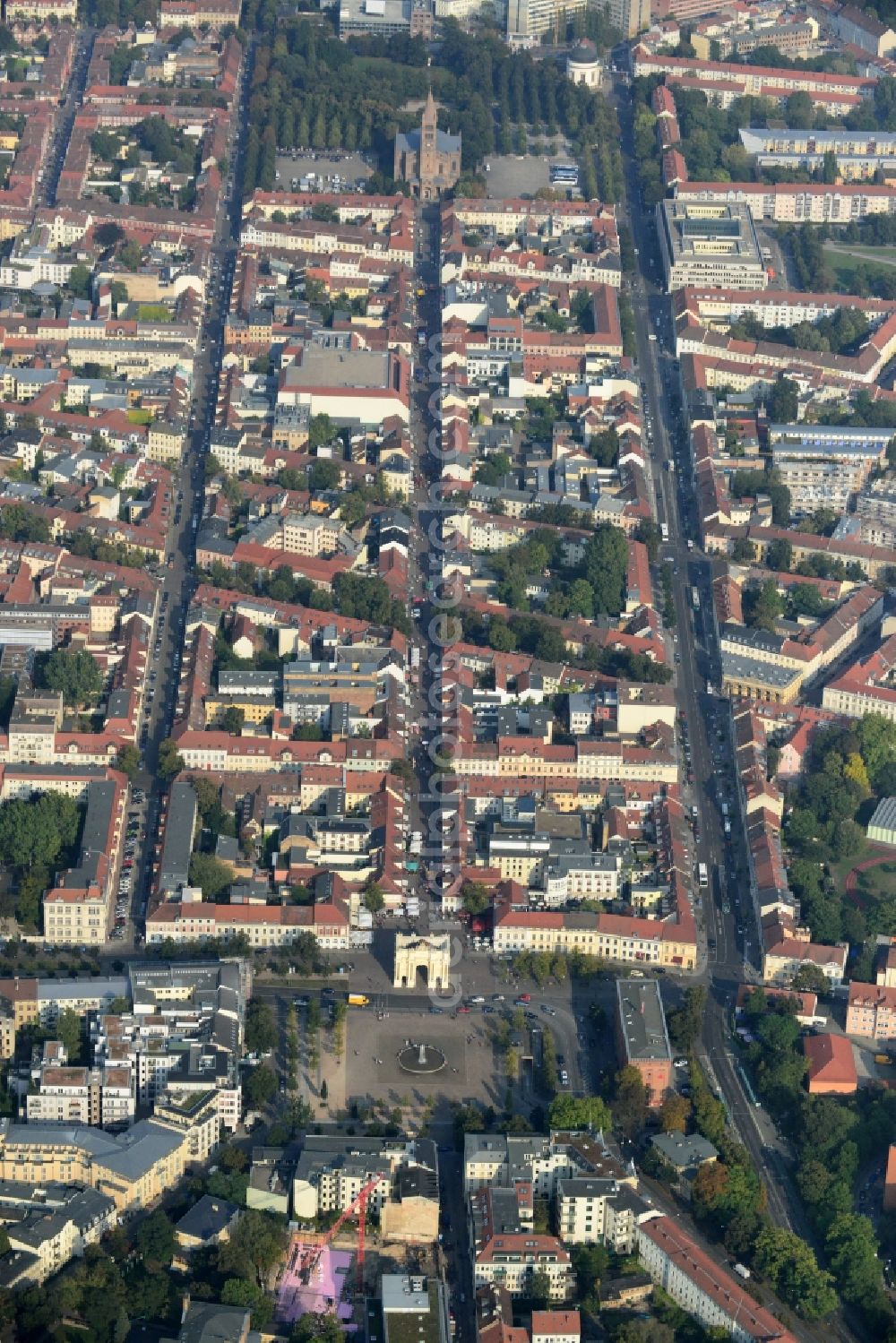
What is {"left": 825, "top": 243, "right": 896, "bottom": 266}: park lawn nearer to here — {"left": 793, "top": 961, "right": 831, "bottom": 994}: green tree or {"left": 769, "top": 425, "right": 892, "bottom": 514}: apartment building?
{"left": 769, "top": 425, "right": 892, "bottom": 514}: apartment building

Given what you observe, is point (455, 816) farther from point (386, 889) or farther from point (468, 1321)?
point (468, 1321)

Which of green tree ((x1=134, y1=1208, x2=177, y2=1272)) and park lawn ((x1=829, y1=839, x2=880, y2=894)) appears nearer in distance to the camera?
green tree ((x1=134, y1=1208, x2=177, y2=1272))

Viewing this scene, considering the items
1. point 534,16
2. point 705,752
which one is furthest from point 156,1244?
point 534,16

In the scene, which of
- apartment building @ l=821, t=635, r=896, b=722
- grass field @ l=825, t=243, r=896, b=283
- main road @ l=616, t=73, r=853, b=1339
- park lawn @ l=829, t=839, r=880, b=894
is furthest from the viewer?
grass field @ l=825, t=243, r=896, b=283

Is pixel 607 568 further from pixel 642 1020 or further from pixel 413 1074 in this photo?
pixel 413 1074

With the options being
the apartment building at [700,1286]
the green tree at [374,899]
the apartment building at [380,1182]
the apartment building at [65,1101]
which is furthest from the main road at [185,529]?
the apartment building at [700,1286]

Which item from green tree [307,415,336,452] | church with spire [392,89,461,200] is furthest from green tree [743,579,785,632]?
church with spire [392,89,461,200]

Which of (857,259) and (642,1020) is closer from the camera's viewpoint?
(642,1020)
